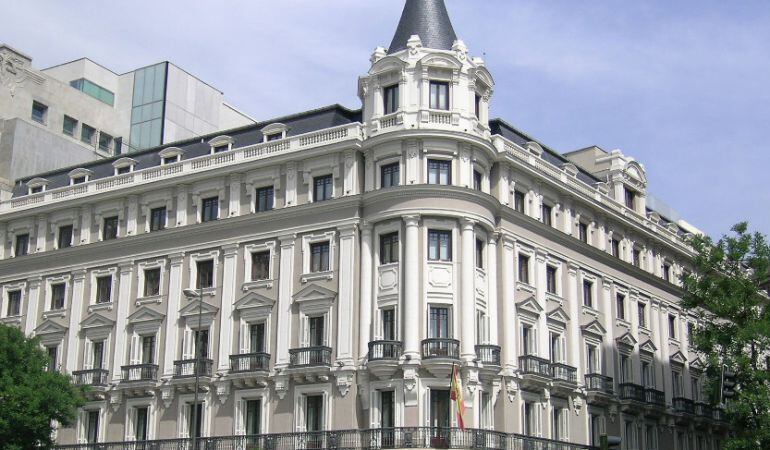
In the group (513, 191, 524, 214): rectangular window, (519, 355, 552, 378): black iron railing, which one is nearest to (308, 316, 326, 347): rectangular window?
(519, 355, 552, 378): black iron railing

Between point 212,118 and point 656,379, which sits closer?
point 656,379

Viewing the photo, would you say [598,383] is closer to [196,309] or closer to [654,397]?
[654,397]

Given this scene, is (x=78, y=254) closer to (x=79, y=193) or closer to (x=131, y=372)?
(x=79, y=193)

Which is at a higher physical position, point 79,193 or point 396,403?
point 79,193

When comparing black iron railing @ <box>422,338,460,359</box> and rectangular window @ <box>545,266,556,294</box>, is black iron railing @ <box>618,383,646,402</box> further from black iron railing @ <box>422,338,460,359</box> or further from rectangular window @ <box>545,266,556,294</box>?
black iron railing @ <box>422,338,460,359</box>

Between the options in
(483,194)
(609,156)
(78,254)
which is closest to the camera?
(483,194)

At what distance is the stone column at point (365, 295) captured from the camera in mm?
52875

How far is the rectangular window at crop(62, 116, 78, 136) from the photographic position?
271 ft

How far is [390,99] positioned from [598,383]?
62.2 feet

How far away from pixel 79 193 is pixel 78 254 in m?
3.56

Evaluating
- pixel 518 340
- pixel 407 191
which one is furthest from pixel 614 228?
pixel 407 191

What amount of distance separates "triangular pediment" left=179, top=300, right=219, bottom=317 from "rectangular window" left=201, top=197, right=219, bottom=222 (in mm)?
4521

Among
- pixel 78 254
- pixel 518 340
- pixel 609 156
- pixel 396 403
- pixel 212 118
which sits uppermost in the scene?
pixel 212 118

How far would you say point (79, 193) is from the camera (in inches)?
2537
